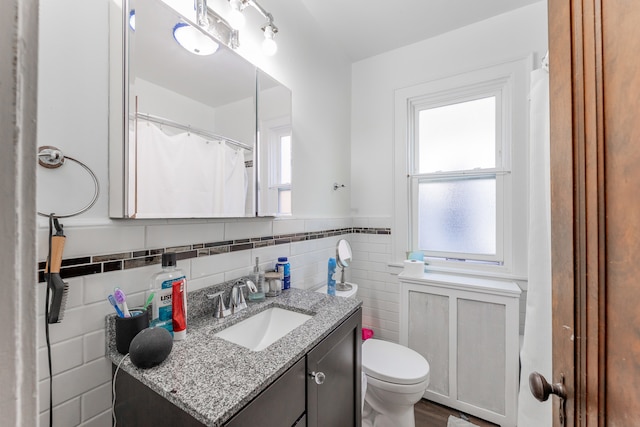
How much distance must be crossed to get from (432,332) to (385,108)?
168 centimetres

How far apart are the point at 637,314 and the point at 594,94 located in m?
0.35

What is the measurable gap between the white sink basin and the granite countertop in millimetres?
50

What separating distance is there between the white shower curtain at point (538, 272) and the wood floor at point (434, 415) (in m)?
0.85

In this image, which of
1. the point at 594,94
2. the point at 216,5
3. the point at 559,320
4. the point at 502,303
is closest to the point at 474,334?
the point at 502,303

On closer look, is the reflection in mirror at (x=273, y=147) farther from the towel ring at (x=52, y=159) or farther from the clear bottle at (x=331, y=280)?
the towel ring at (x=52, y=159)

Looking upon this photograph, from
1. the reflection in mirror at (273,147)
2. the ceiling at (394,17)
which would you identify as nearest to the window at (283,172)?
the reflection in mirror at (273,147)

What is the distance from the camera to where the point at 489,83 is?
1.77 m

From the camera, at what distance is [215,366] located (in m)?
0.69

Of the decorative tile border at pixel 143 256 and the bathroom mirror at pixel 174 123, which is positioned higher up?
the bathroom mirror at pixel 174 123

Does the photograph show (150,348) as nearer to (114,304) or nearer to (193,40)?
(114,304)

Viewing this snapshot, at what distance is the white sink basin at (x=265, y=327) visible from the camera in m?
1.01

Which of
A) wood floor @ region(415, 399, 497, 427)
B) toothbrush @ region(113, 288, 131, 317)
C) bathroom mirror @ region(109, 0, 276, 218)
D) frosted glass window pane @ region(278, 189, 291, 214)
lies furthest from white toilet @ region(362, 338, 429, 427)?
toothbrush @ region(113, 288, 131, 317)

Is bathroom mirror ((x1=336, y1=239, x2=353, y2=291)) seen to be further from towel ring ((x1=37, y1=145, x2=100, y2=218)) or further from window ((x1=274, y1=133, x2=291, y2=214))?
towel ring ((x1=37, y1=145, x2=100, y2=218))

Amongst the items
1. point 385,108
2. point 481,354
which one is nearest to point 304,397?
point 481,354
